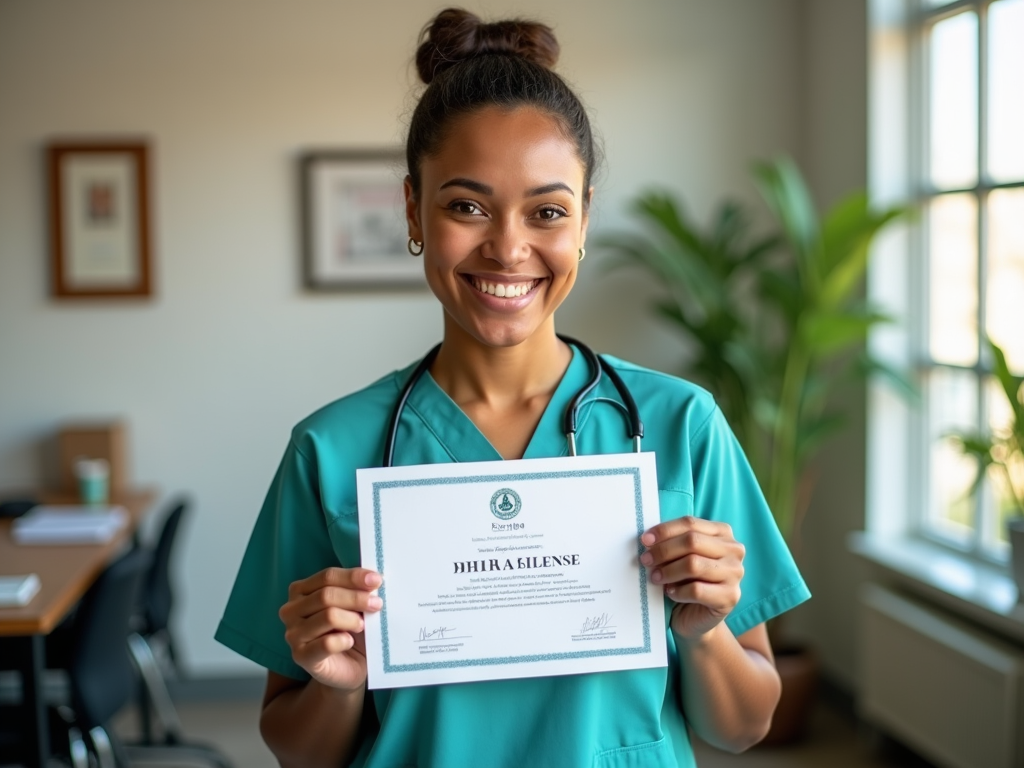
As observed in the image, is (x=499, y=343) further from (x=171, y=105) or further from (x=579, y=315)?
(x=171, y=105)

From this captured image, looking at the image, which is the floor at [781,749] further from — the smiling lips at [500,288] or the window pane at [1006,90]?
the smiling lips at [500,288]

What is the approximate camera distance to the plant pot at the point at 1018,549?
2730 millimetres

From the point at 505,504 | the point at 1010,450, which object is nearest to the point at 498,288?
the point at 505,504

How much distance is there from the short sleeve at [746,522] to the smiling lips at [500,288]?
0.85 feet

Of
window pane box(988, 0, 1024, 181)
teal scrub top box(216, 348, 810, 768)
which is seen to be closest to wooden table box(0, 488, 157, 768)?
teal scrub top box(216, 348, 810, 768)

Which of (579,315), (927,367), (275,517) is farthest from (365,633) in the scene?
(579,315)

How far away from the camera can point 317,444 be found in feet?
4.01

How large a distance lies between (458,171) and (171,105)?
332cm

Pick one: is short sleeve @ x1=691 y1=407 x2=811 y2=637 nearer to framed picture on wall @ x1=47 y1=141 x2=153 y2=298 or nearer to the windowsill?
the windowsill

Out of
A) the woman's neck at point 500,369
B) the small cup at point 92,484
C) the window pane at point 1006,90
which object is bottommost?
the small cup at point 92,484

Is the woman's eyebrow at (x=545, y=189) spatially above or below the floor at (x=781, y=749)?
above

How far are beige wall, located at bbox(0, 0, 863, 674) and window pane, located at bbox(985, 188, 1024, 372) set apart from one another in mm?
915

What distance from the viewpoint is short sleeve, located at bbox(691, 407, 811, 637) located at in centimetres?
124
